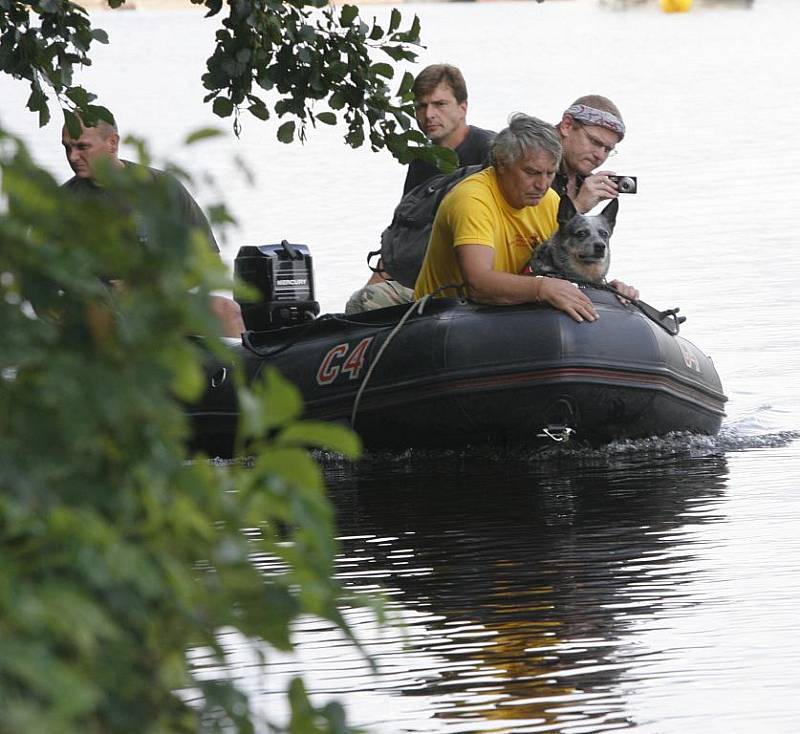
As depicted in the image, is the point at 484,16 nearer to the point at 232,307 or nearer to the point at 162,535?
the point at 232,307

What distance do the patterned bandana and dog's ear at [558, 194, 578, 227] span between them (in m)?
Answer: 0.49

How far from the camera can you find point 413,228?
316 inches

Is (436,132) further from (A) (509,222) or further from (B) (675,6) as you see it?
(B) (675,6)

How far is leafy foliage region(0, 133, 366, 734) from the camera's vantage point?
160 centimetres

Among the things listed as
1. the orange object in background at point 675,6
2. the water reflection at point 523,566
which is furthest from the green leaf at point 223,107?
the orange object in background at point 675,6

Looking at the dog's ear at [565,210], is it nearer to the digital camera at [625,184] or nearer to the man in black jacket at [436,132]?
the digital camera at [625,184]

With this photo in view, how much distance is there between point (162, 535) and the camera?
1698 mm

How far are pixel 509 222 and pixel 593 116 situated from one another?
640mm

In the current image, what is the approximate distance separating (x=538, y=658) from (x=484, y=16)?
58.8 m

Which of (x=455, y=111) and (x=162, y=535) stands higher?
(x=455, y=111)

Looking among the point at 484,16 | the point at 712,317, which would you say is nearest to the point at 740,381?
the point at 712,317

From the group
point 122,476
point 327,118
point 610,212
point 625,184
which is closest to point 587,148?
point 625,184

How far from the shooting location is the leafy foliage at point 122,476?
160cm

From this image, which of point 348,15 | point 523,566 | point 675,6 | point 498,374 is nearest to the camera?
point 523,566
